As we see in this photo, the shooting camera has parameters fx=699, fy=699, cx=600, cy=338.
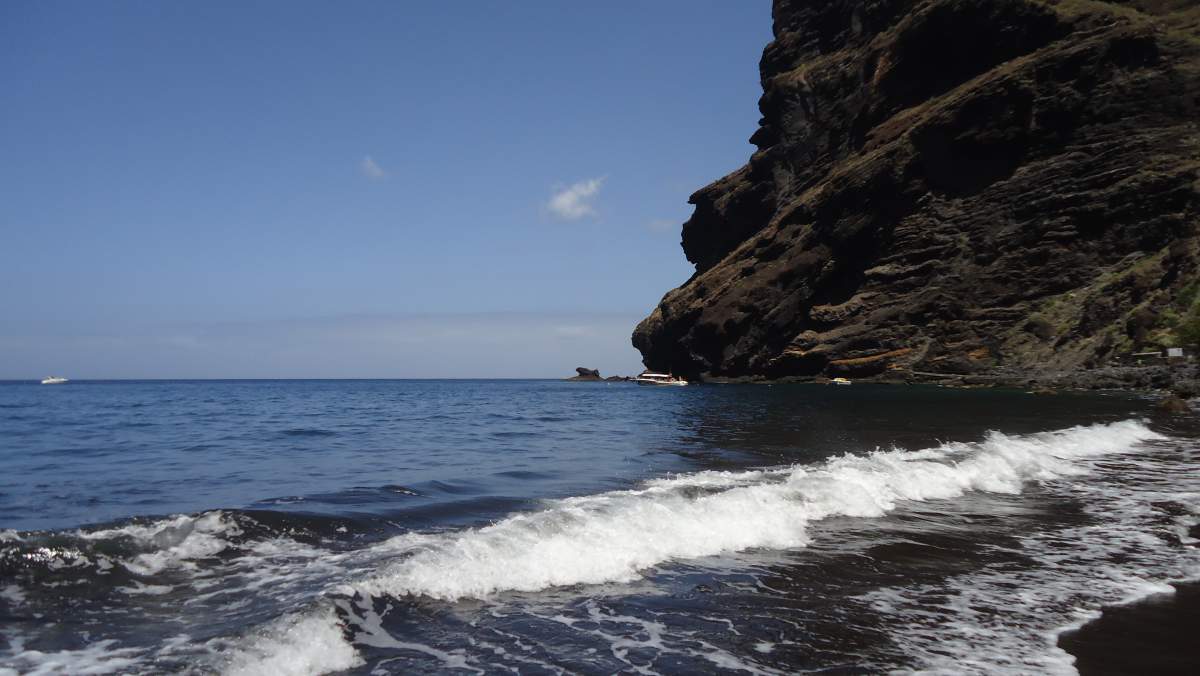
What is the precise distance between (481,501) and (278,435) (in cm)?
1633

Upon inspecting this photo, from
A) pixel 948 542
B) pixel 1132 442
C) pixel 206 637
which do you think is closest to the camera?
pixel 206 637

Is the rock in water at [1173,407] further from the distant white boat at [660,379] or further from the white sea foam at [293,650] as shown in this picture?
the distant white boat at [660,379]

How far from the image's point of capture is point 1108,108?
59.9m

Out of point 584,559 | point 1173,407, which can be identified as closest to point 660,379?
point 1173,407

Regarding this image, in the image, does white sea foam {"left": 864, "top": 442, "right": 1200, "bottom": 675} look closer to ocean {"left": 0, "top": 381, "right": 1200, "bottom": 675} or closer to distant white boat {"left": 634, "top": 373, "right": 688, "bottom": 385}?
ocean {"left": 0, "top": 381, "right": 1200, "bottom": 675}

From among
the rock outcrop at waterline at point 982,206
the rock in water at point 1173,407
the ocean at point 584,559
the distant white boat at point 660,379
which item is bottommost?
the ocean at point 584,559

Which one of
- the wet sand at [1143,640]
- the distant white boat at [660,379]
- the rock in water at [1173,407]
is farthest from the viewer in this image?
the distant white boat at [660,379]

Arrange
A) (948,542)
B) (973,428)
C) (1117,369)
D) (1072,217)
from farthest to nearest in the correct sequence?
(1072,217), (1117,369), (973,428), (948,542)

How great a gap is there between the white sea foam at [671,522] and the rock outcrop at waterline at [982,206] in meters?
38.4

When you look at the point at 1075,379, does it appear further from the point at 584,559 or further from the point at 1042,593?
the point at 584,559

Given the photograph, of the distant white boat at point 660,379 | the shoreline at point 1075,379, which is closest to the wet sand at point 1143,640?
the shoreline at point 1075,379

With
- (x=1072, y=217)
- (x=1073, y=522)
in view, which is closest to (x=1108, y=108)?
(x=1072, y=217)

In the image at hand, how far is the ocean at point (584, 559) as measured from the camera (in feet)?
18.5

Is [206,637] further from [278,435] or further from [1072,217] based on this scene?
[1072,217]
